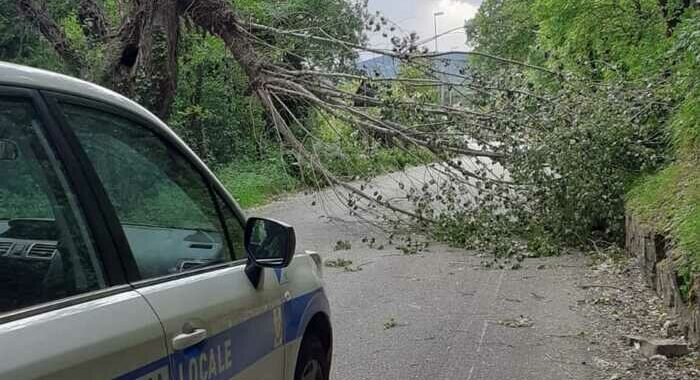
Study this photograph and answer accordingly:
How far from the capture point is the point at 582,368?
597 cm

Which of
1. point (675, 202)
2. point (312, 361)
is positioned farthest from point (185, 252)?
point (675, 202)

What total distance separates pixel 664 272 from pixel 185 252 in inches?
223

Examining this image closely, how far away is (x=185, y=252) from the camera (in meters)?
2.99

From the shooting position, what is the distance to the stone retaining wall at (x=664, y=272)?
596 cm

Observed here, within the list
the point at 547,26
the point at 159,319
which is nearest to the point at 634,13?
the point at 547,26

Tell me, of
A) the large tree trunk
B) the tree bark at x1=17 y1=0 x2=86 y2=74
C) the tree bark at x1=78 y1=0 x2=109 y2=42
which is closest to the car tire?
the large tree trunk

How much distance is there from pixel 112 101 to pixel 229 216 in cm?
91

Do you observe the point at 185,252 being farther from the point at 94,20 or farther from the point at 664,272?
the point at 94,20

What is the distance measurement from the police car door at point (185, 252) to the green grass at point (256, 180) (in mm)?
14409

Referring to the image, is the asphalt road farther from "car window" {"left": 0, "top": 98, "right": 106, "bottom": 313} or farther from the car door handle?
"car window" {"left": 0, "top": 98, "right": 106, "bottom": 313}

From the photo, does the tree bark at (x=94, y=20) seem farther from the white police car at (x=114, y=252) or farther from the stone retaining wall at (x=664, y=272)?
the white police car at (x=114, y=252)

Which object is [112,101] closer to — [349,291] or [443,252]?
[349,291]

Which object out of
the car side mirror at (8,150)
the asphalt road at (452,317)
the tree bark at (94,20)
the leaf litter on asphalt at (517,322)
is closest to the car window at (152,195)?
the car side mirror at (8,150)

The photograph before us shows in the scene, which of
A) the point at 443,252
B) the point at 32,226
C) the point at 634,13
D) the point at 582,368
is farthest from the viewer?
the point at 634,13
